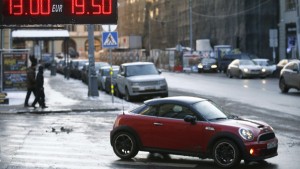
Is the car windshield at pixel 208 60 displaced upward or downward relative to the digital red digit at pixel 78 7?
downward

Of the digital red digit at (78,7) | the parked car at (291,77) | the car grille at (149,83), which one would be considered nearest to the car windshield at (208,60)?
the parked car at (291,77)

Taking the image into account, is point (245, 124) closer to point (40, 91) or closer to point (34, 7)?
point (34, 7)

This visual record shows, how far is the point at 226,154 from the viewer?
1110cm

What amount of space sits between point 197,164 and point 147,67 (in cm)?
1787

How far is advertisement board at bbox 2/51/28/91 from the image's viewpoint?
28.5 metres

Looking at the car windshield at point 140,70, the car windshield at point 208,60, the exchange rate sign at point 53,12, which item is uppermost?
the exchange rate sign at point 53,12

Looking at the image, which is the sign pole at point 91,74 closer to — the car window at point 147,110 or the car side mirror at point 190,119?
the car window at point 147,110

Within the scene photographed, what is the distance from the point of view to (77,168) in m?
11.3

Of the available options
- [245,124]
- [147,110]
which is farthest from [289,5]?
[245,124]

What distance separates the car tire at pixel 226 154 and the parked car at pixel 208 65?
155 feet

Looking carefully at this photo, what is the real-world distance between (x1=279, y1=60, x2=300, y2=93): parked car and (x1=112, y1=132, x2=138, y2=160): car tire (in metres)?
17.3

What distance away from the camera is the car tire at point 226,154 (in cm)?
1095

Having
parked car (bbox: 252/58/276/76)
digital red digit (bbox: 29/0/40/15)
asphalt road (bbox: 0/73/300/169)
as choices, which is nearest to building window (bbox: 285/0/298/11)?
parked car (bbox: 252/58/276/76)

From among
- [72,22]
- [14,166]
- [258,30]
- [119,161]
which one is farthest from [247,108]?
[258,30]
